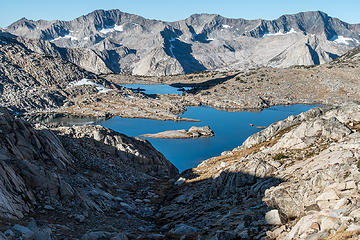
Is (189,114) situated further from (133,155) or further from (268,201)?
(268,201)

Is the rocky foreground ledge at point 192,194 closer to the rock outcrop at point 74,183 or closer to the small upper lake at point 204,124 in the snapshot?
the rock outcrop at point 74,183

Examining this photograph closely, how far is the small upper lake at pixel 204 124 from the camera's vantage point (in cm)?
9806

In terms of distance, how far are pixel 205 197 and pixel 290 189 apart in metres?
11.1

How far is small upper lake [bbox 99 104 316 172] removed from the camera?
98.1m

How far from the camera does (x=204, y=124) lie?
14050 cm

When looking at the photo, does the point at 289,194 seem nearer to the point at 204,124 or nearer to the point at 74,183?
the point at 74,183

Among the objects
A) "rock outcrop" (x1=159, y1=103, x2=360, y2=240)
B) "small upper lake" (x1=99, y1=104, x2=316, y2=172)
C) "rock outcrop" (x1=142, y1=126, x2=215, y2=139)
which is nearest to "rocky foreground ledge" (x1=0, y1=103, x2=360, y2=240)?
"rock outcrop" (x1=159, y1=103, x2=360, y2=240)

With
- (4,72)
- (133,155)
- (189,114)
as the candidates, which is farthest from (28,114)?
(133,155)

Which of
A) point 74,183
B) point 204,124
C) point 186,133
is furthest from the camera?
point 204,124

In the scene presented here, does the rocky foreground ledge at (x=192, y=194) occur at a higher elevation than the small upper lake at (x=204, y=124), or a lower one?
lower

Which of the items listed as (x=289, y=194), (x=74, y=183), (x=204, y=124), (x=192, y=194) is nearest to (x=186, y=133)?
(x=204, y=124)

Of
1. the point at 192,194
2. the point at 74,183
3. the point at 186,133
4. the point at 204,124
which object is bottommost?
the point at 192,194

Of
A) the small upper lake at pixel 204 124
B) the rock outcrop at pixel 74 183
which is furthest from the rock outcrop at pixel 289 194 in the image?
the small upper lake at pixel 204 124

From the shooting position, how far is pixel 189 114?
163125 millimetres
